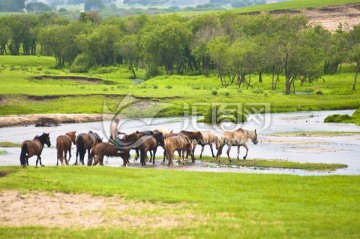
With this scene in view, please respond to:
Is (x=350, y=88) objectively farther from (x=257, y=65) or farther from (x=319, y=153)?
(x=319, y=153)

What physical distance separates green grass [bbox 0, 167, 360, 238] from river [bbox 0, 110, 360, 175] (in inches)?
230

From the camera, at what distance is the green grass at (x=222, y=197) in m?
18.2

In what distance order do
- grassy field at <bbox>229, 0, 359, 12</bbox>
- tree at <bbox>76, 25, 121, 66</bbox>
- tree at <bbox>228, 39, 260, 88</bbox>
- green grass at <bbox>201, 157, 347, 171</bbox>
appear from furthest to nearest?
1. grassy field at <bbox>229, 0, 359, 12</bbox>
2. tree at <bbox>76, 25, 121, 66</bbox>
3. tree at <bbox>228, 39, 260, 88</bbox>
4. green grass at <bbox>201, 157, 347, 171</bbox>

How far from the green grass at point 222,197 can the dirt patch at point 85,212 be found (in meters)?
0.39

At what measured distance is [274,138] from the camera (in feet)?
158

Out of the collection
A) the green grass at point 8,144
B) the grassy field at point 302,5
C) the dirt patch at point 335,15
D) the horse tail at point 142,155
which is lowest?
the green grass at point 8,144

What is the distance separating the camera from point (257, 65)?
92812 millimetres

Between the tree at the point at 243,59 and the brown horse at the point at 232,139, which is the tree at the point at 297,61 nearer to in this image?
the tree at the point at 243,59

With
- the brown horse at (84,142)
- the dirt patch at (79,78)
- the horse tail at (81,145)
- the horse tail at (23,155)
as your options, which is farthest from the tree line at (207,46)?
the horse tail at (23,155)

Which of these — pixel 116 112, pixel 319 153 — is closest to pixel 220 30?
pixel 116 112

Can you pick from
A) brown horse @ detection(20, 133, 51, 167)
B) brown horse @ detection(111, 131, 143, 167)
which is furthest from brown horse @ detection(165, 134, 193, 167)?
brown horse @ detection(20, 133, 51, 167)

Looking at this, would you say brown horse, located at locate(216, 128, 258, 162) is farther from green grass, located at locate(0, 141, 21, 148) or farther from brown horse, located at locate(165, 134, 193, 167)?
green grass, located at locate(0, 141, 21, 148)

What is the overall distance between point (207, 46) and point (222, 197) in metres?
80.2

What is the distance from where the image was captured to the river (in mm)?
35062
